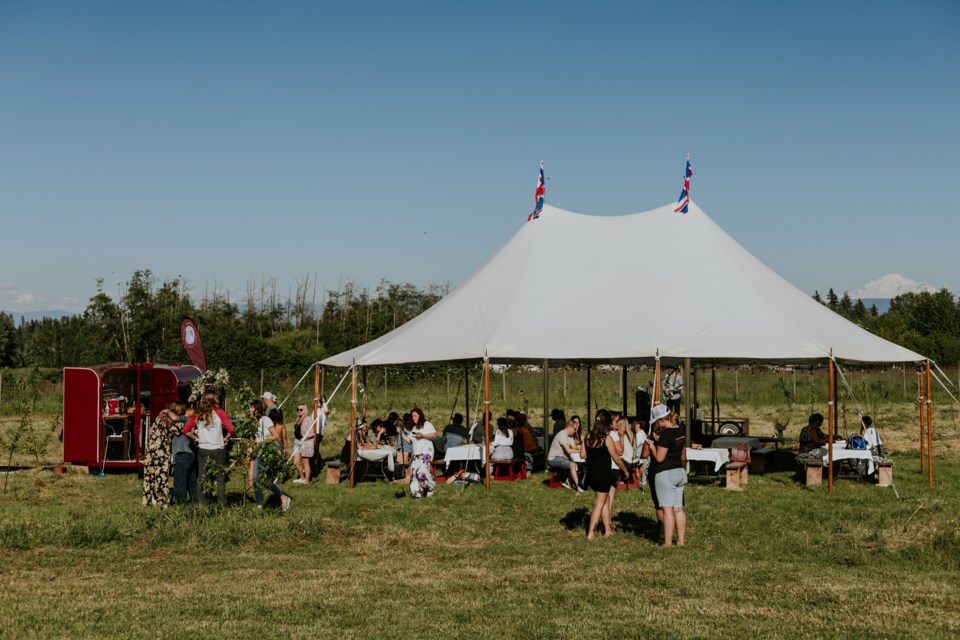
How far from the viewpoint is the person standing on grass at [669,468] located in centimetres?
888

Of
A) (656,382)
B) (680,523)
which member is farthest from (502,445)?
(680,523)

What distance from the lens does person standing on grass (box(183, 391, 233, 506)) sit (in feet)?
34.9

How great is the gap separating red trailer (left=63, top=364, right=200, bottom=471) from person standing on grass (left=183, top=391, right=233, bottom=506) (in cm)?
458

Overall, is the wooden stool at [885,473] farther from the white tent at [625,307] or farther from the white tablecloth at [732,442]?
the white tablecloth at [732,442]

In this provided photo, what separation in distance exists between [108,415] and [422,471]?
19.4 ft

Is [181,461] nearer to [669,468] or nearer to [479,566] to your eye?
[479,566]

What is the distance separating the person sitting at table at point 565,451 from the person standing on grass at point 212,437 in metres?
4.64

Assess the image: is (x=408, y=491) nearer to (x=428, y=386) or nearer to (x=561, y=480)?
(x=561, y=480)

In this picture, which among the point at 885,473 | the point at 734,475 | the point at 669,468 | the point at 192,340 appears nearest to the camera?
the point at 669,468

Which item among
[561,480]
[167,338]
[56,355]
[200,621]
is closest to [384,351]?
[561,480]

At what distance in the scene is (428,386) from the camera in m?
32.5

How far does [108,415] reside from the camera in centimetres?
1512

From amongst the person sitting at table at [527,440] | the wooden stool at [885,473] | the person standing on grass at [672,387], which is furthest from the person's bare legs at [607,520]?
the person standing on grass at [672,387]

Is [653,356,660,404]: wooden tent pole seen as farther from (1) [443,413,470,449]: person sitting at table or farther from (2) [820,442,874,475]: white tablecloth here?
(1) [443,413,470,449]: person sitting at table
